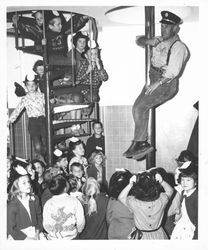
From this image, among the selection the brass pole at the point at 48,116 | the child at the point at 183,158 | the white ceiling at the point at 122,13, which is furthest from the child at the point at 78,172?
the white ceiling at the point at 122,13

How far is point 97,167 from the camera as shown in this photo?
2.15 m

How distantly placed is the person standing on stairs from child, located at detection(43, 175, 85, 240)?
36cm

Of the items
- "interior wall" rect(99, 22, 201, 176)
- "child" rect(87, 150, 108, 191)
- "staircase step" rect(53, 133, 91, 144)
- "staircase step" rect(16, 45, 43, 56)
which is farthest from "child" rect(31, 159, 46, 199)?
"staircase step" rect(16, 45, 43, 56)

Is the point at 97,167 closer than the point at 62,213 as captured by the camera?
No

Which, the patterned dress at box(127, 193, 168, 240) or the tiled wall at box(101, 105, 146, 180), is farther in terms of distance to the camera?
the tiled wall at box(101, 105, 146, 180)

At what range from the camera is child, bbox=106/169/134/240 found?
6.77 feet

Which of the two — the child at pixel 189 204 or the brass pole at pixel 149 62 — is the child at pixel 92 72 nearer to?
the brass pole at pixel 149 62

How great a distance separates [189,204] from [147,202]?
0.23m

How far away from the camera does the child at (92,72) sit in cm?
211

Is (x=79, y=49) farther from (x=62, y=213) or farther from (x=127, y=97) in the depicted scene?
(x=62, y=213)

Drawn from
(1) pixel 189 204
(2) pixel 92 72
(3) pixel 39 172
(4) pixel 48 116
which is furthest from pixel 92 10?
(1) pixel 189 204

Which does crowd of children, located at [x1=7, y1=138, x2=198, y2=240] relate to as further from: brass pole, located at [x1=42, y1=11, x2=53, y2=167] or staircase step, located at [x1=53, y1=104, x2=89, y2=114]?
staircase step, located at [x1=53, y1=104, x2=89, y2=114]
